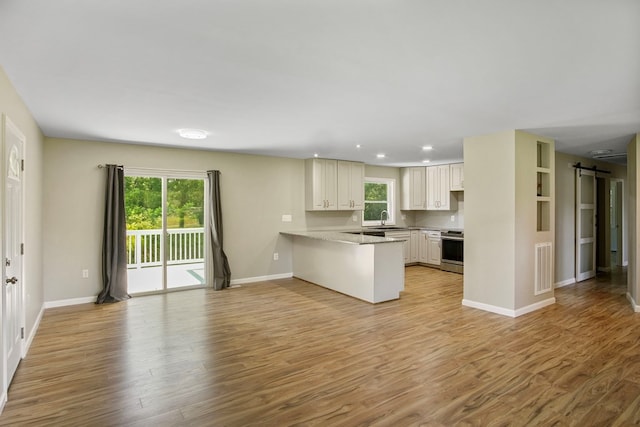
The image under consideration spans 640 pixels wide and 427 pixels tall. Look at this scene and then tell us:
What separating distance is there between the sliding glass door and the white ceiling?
1.46 meters

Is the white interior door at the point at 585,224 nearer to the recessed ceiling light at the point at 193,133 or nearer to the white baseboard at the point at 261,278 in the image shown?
the white baseboard at the point at 261,278

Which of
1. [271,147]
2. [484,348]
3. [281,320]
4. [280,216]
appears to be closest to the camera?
[484,348]

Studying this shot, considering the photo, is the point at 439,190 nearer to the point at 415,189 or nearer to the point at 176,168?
the point at 415,189

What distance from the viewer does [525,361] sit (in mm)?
3084

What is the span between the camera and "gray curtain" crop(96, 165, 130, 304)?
Answer: 16.6ft

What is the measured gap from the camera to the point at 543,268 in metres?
4.75

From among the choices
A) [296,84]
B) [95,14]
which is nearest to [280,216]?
[296,84]

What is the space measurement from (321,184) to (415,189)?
268 centimetres

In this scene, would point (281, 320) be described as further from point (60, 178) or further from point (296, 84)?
point (60, 178)

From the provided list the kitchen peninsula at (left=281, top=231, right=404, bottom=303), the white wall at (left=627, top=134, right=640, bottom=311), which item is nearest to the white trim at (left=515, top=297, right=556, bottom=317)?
the white wall at (left=627, top=134, right=640, bottom=311)

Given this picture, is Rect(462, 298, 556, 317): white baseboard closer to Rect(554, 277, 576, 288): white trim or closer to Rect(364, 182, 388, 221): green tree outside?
Rect(554, 277, 576, 288): white trim

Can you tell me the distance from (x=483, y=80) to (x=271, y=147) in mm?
3568

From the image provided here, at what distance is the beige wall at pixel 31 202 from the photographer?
302cm

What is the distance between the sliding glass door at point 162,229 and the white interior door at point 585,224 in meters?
6.68
